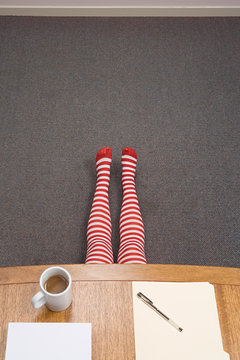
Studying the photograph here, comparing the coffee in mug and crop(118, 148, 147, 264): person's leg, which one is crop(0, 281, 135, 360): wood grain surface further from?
crop(118, 148, 147, 264): person's leg

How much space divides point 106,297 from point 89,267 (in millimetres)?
79

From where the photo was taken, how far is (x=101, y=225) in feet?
3.41

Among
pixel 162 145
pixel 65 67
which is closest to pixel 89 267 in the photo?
pixel 162 145

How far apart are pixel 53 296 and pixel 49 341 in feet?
0.33

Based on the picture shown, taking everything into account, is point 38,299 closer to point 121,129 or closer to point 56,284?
point 56,284

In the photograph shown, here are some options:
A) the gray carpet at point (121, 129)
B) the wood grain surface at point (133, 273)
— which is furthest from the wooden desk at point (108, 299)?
the gray carpet at point (121, 129)

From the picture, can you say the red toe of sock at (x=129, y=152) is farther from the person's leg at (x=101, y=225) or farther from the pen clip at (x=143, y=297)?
the pen clip at (x=143, y=297)

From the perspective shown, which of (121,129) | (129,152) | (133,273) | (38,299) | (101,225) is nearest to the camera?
(38,299)

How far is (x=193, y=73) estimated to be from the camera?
1641 mm

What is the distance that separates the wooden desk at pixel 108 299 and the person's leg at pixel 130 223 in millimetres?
213

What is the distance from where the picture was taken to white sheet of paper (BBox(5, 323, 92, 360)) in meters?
0.58

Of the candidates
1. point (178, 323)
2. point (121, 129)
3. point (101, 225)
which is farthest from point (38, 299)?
point (121, 129)

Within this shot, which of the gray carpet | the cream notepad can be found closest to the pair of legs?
the gray carpet

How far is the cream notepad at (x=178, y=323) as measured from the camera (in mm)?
596
